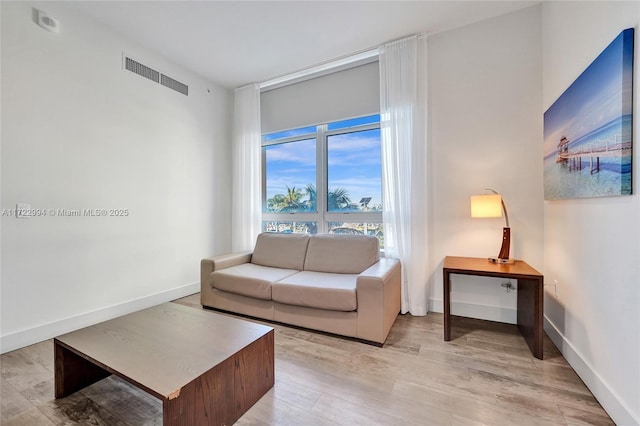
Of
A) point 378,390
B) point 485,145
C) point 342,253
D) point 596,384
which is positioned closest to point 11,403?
point 378,390

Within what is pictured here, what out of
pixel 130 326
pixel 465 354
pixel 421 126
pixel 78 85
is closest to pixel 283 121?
pixel 421 126

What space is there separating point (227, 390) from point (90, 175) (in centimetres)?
245

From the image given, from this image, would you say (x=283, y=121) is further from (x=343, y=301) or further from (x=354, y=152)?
(x=343, y=301)

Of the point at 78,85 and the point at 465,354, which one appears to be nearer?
the point at 465,354

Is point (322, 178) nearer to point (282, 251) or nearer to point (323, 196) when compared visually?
point (323, 196)

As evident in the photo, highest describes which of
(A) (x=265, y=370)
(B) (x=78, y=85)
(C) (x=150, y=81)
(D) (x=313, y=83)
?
(D) (x=313, y=83)

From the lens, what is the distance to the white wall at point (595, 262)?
125 cm

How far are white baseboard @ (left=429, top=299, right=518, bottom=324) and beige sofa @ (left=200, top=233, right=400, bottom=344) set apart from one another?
0.46 meters

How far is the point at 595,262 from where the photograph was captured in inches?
61.6

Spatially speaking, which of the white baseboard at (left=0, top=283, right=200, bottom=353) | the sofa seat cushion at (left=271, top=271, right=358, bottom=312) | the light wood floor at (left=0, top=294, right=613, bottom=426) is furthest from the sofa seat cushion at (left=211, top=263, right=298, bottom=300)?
the white baseboard at (left=0, top=283, right=200, bottom=353)

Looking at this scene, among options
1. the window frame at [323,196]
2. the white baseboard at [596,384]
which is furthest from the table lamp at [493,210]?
the window frame at [323,196]

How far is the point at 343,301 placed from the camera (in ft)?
7.04

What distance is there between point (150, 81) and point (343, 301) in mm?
3215

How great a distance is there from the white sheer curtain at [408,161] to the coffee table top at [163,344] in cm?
171
